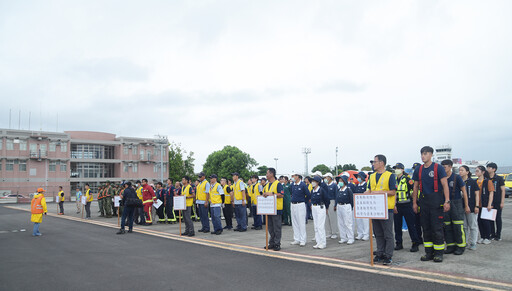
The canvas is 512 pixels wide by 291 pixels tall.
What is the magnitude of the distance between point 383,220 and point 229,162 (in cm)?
7014

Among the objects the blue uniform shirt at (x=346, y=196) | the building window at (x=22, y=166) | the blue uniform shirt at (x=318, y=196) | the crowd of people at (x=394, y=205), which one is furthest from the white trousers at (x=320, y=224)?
the building window at (x=22, y=166)

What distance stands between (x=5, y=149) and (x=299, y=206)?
203 ft

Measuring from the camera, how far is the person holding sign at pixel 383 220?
7277mm

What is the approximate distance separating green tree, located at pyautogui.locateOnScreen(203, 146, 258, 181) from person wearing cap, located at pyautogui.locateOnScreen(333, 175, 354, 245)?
65.8m

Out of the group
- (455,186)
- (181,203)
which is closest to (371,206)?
(455,186)

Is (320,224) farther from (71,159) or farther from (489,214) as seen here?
(71,159)

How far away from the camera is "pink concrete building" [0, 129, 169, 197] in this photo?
57.0 m

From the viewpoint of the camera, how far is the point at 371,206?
730cm

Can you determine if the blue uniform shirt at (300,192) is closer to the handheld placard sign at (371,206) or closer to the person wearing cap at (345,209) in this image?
the person wearing cap at (345,209)

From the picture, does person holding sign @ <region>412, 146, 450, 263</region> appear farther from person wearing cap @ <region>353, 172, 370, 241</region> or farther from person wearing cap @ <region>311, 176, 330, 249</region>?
person wearing cap @ <region>353, 172, 370, 241</region>

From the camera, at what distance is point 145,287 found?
20.0ft

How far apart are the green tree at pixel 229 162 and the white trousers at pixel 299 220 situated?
6621cm

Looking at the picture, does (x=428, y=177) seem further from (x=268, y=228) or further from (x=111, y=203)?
(x=111, y=203)

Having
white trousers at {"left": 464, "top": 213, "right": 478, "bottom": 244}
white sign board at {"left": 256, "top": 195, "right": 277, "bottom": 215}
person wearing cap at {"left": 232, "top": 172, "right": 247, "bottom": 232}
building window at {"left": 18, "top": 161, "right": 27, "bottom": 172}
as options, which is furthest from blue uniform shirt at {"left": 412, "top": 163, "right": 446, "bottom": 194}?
building window at {"left": 18, "top": 161, "right": 27, "bottom": 172}
